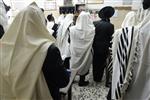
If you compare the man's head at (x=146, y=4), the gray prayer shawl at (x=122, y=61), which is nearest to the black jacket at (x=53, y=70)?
the gray prayer shawl at (x=122, y=61)

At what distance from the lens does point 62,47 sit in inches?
171

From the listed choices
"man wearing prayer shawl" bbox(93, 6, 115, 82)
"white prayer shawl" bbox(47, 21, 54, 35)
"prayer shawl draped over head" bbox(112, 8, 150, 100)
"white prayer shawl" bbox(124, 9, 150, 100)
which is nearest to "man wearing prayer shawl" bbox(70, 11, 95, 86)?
"man wearing prayer shawl" bbox(93, 6, 115, 82)

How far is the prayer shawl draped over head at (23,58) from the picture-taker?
4.69ft

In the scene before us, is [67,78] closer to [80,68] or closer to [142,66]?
[142,66]

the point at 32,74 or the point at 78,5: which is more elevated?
the point at 78,5

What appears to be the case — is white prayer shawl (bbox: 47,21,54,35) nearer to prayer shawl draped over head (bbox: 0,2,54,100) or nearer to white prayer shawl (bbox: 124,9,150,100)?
prayer shawl draped over head (bbox: 0,2,54,100)

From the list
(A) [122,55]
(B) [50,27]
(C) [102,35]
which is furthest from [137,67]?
(B) [50,27]

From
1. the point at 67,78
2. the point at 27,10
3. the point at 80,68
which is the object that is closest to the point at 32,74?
the point at 67,78

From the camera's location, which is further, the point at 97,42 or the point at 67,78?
the point at 97,42

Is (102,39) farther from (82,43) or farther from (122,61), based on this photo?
(122,61)

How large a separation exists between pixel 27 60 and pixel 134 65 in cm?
74

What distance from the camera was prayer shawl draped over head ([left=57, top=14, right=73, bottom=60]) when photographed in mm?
4221

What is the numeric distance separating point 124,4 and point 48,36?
4.09 m

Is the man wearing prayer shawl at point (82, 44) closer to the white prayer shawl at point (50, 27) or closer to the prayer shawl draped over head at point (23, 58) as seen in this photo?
the white prayer shawl at point (50, 27)
